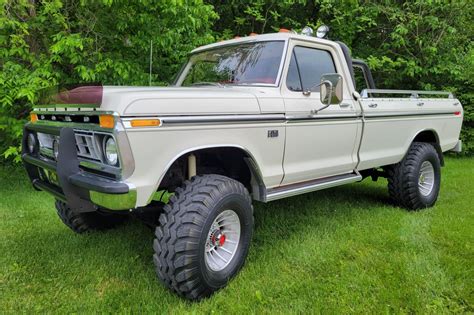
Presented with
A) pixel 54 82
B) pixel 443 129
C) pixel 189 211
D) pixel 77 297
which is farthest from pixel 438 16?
pixel 77 297

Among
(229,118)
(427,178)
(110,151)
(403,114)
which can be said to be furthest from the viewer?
(427,178)

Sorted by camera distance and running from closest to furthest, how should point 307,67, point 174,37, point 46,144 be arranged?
point 46,144, point 307,67, point 174,37

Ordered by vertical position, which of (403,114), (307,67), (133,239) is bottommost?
(133,239)

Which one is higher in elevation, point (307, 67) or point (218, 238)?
point (307, 67)

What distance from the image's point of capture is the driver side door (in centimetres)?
358

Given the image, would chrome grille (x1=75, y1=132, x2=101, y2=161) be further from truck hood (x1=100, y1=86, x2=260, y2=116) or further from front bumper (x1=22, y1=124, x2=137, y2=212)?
truck hood (x1=100, y1=86, x2=260, y2=116)

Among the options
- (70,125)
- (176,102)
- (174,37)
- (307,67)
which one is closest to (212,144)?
(176,102)

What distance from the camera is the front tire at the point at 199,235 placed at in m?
2.74

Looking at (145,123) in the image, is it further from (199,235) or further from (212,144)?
(199,235)

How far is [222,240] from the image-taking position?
3191 mm

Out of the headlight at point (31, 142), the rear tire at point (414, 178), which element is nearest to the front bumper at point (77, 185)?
the headlight at point (31, 142)

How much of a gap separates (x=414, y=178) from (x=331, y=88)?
2.29 m

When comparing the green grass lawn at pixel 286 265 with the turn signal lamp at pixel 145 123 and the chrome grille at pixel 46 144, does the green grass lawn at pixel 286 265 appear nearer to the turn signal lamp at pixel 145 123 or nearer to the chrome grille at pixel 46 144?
the chrome grille at pixel 46 144

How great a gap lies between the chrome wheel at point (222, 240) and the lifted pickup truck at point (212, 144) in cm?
1
